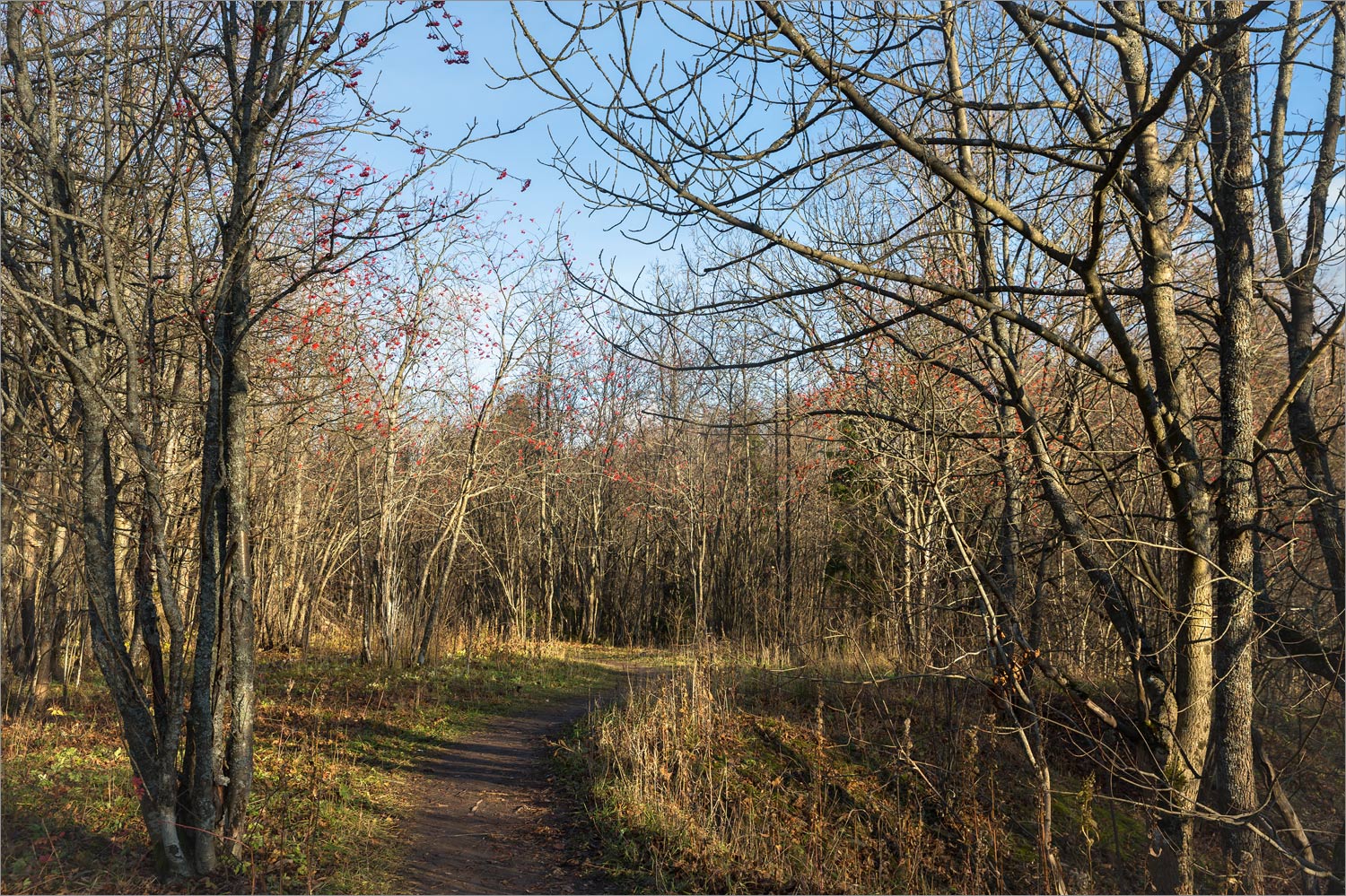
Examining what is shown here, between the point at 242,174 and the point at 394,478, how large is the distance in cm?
783

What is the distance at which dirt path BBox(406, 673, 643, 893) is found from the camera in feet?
17.2

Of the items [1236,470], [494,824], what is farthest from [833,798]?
[1236,470]

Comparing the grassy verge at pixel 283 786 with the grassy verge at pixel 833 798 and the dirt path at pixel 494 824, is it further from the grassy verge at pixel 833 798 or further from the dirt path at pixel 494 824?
the grassy verge at pixel 833 798

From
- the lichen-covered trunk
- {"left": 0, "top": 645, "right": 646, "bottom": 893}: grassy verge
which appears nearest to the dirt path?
{"left": 0, "top": 645, "right": 646, "bottom": 893}: grassy verge

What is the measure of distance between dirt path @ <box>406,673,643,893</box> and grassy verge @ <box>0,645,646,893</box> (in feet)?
0.70

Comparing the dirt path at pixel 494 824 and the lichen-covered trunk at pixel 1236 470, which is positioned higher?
the lichen-covered trunk at pixel 1236 470

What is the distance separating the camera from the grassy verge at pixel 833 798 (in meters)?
5.66

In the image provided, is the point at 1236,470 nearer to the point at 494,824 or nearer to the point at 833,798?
the point at 833,798

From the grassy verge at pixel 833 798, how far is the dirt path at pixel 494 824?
0.30 metres

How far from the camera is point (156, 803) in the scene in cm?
433

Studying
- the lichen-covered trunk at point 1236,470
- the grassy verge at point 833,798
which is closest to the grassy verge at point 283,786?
the grassy verge at point 833,798

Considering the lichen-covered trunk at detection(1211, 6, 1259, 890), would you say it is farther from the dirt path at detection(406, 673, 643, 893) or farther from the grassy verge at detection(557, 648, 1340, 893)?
the dirt path at detection(406, 673, 643, 893)

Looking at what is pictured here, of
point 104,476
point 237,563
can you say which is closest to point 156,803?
point 237,563

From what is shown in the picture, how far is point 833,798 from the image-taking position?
24.2 feet
